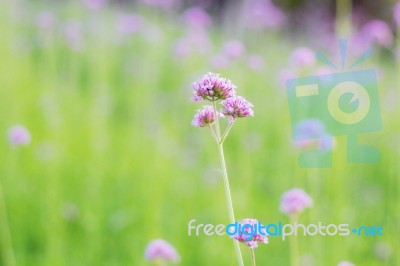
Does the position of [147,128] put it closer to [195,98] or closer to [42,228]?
[42,228]

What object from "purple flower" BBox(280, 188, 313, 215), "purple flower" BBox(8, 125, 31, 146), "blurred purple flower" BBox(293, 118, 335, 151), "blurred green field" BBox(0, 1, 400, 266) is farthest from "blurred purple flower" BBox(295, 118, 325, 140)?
"purple flower" BBox(8, 125, 31, 146)

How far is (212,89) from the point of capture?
26.4 inches

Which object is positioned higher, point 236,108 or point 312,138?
point 236,108

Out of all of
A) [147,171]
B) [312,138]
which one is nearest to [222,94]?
[312,138]

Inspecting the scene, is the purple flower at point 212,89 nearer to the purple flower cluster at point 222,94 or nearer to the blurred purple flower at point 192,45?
the purple flower cluster at point 222,94

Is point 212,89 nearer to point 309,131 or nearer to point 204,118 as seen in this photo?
point 204,118

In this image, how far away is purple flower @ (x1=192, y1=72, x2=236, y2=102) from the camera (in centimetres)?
67

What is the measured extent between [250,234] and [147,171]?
181 centimetres

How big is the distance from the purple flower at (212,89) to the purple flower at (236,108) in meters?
0.01

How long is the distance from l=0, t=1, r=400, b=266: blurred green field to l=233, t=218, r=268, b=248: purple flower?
0.87 m

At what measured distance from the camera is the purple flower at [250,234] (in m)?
0.68

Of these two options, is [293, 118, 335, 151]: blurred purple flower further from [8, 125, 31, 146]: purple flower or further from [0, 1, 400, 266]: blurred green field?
[8, 125, 31, 146]: purple flower

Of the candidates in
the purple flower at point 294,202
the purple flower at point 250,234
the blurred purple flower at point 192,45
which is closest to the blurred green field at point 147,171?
the blurred purple flower at point 192,45

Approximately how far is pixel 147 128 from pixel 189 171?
1.24 ft
